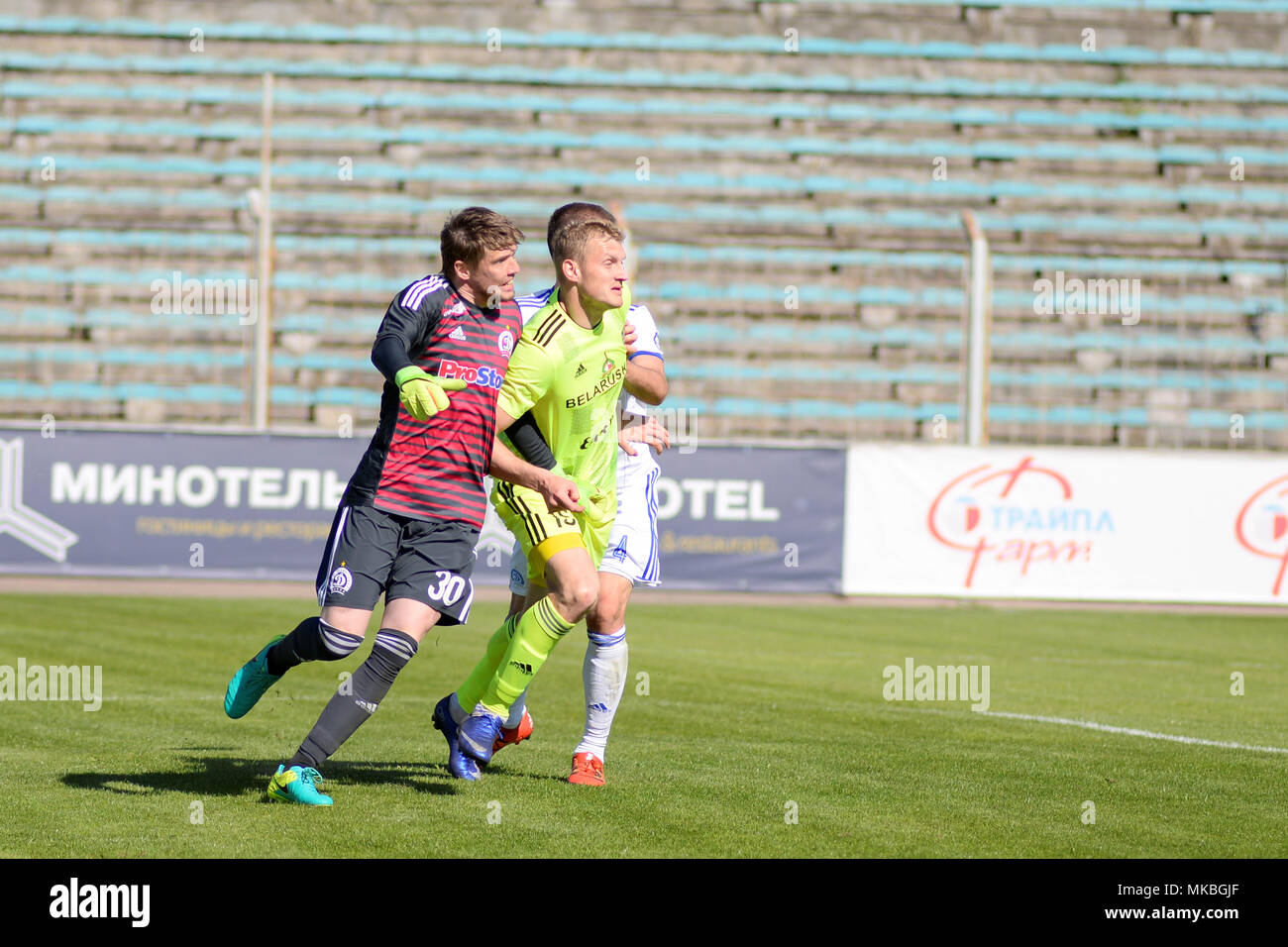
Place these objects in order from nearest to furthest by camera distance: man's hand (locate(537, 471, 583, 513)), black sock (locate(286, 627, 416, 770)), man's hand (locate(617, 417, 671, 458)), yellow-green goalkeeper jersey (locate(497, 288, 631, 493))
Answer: black sock (locate(286, 627, 416, 770)) < man's hand (locate(537, 471, 583, 513)) < yellow-green goalkeeper jersey (locate(497, 288, 631, 493)) < man's hand (locate(617, 417, 671, 458))

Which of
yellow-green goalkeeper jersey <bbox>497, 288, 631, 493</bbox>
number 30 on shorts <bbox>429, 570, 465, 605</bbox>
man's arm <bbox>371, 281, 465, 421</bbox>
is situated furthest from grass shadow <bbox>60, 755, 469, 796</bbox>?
man's arm <bbox>371, 281, 465, 421</bbox>

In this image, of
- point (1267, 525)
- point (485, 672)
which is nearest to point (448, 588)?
point (485, 672)

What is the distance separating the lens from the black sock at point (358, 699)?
5273mm

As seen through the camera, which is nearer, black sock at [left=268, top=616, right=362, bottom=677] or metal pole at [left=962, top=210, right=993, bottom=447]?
black sock at [left=268, top=616, right=362, bottom=677]

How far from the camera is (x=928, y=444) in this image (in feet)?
50.1

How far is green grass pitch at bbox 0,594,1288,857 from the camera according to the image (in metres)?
4.88

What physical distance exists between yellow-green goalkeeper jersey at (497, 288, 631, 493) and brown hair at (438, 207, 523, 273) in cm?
39

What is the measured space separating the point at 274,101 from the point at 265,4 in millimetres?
1913

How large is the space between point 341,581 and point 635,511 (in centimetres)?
149

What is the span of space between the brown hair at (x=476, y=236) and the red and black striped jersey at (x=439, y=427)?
4.5 inches

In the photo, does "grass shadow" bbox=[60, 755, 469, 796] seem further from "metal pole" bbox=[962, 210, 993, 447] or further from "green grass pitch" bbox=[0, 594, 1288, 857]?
"metal pole" bbox=[962, 210, 993, 447]

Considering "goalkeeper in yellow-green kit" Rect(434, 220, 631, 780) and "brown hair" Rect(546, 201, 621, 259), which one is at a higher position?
"brown hair" Rect(546, 201, 621, 259)

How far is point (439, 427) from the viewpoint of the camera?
549 cm

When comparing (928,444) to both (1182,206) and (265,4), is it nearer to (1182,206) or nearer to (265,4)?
(1182,206)
